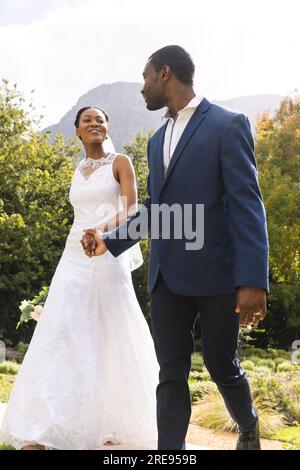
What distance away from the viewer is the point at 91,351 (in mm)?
4488

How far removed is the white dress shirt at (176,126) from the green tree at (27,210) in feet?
37.6

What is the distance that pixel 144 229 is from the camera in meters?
3.68

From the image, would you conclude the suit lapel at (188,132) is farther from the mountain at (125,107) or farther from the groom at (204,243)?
the mountain at (125,107)

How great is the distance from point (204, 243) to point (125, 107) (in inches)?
4337

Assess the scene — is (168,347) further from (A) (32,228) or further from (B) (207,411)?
(A) (32,228)

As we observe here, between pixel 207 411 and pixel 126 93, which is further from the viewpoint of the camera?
pixel 126 93

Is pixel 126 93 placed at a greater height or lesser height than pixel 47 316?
greater

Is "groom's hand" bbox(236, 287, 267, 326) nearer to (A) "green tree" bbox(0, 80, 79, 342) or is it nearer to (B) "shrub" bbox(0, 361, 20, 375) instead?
(B) "shrub" bbox(0, 361, 20, 375)

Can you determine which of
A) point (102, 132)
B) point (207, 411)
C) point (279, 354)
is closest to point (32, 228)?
point (279, 354)

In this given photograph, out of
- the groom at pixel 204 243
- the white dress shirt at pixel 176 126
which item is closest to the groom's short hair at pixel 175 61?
the groom at pixel 204 243

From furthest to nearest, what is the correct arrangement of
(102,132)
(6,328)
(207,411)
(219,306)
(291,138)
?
1. (291,138)
2. (6,328)
3. (207,411)
4. (102,132)
5. (219,306)

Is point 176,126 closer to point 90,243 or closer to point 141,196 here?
point 90,243

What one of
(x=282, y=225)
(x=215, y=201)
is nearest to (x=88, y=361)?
(x=215, y=201)

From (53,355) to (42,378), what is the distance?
167 millimetres
